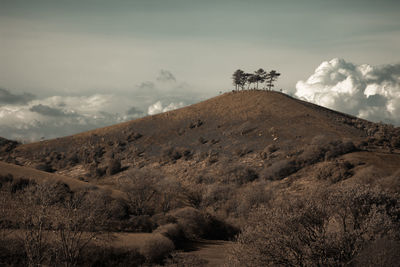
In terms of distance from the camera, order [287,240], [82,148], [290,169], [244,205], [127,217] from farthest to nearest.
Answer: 1. [82,148]
2. [290,169]
3. [244,205]
4. [127,217]
5. [287,240]

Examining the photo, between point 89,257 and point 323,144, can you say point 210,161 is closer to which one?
point 323,144

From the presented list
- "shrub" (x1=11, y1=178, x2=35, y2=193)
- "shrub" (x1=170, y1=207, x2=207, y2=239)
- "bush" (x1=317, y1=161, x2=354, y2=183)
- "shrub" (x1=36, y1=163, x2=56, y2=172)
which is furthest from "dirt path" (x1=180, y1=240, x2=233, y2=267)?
"shrub" (x1=36, y1=163, x2=56, y2=172)

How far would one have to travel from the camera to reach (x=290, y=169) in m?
63.8

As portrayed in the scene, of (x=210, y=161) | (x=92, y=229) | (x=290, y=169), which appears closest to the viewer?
(x=92, y=229)

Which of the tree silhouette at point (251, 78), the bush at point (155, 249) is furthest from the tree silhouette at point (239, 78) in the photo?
the bush at point (155, 249)

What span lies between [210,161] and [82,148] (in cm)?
4129

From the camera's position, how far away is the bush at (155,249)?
32.0 m

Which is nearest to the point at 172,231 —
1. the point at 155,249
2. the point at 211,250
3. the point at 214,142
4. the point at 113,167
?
the point at 211,250

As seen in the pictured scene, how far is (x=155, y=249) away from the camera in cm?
3250

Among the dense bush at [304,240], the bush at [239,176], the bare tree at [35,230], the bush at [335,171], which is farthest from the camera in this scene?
the bush at [239,176]

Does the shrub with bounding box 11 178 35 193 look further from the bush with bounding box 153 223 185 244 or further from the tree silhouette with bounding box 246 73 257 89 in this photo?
the tree silhouette with bounding box 246 73 257 89

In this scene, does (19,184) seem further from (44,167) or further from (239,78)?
(239,78)

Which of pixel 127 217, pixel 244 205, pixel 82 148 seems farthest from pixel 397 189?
pixel 82 148

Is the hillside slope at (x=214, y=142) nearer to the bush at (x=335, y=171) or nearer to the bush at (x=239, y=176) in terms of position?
the bush at (x=239, y=176)
